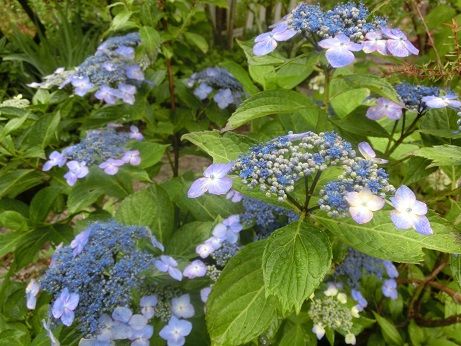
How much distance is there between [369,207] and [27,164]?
105 centimetres

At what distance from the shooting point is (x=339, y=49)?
0.91 meters

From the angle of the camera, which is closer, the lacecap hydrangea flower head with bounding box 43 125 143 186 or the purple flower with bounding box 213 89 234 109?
the lacecap hydrangea flower head with bounding box 43 125 143 186

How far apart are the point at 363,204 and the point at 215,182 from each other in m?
0.24

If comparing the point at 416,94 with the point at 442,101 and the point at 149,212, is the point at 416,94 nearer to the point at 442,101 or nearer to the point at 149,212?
the point at 442,101

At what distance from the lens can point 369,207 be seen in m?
0.76

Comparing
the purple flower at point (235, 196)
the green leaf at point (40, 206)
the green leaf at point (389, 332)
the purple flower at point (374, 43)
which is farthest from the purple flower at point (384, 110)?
the green leaf at point (40, 206)

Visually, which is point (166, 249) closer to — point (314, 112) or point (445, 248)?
point (314, 112)

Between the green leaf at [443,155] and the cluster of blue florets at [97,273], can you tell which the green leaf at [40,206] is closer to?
the cluster of blue florets at [97,273]

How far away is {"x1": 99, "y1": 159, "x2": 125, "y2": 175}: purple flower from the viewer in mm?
1328

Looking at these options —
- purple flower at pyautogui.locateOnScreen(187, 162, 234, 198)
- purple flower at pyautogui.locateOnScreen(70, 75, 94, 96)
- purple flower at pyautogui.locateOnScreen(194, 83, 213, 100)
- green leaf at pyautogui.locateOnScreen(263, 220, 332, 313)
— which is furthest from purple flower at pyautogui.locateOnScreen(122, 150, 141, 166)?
green leaf at pyautogui.locateOnScreen(263, 220, 332, 313)

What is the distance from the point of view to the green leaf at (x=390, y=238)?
834mm

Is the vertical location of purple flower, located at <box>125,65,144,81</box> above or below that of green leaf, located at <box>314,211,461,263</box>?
below

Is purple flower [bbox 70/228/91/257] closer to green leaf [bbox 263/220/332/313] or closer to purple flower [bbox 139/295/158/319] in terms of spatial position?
purple flower [bbox 139/295/158/319]

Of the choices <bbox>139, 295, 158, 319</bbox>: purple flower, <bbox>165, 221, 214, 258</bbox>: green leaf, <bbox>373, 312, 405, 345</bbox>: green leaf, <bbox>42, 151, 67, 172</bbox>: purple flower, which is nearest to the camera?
<bbox>139, 295, 158, 319</bbox>: purple flower
